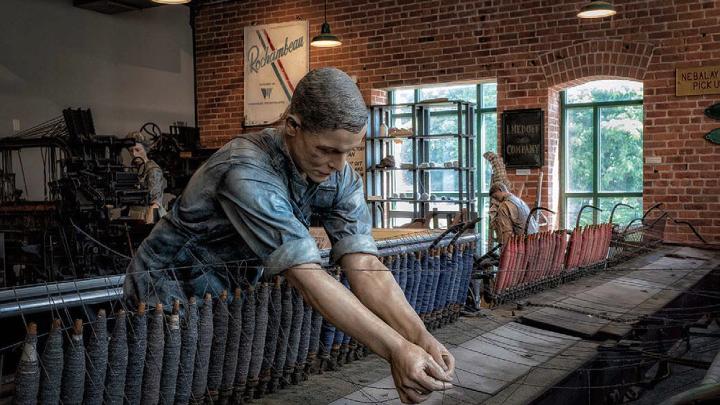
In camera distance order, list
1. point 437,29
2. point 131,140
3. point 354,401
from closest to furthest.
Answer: point 354,401 → point 131,140 → point 437,29

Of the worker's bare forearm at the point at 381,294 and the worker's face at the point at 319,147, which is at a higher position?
the worker's face at the point at 319,147

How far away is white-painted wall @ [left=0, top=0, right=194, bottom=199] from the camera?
30.8 ft

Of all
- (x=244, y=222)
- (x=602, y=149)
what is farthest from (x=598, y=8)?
(x=244, y=222)

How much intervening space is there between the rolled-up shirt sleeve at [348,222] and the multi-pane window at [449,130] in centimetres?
810

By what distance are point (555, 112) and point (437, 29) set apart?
5.88ft

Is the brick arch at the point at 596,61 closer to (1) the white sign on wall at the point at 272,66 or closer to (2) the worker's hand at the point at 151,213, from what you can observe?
(1) the white sign on wall at the point at 272,66

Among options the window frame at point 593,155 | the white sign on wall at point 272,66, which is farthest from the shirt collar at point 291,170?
the white sign on wall at point 272,66

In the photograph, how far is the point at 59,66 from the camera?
988 centimetres

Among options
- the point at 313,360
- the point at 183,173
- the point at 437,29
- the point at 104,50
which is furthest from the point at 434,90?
the point at 313,360

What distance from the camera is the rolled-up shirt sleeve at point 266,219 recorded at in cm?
155

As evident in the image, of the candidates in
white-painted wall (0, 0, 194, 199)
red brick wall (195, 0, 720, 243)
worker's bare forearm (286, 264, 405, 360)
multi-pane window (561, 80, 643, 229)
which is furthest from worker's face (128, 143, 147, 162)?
worker's bare forearm (286, 264, 405, 360)

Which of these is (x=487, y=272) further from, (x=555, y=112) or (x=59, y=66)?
(x=59, y=66)

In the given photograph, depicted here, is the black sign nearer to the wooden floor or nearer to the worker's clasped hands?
the wooden floor

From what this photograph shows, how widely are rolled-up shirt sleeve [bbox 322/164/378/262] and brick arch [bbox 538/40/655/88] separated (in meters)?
6.89
